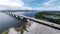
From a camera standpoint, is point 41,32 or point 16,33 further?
point 16,33

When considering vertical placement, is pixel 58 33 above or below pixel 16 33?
above

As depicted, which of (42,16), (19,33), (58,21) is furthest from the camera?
(42,16)

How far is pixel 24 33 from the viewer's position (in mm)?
14234

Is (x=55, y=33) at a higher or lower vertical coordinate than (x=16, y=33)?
higher

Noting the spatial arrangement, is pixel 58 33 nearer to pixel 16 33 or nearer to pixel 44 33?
pixel 44 33

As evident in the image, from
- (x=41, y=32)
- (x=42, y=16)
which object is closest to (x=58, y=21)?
(x=41, y=32)

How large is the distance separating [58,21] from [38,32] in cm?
388

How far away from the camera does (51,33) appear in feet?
40.7

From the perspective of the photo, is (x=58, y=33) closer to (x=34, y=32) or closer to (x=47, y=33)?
(x=47, y=33)

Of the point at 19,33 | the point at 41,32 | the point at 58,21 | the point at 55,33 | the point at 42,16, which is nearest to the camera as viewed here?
the point at 55,33

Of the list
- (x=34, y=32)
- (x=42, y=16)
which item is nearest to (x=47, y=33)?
(x=34, y=32)

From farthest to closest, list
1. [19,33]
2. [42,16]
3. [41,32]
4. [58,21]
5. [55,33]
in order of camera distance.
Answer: [42,16]
[58,21]
[19,33]
[41,32]
[55,33]

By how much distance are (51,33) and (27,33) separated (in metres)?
2.42

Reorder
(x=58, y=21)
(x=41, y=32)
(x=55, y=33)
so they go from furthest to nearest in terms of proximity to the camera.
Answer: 1. (x=58, y=21)
2. (x=41, y=32)
3. (x=55, y=33)
